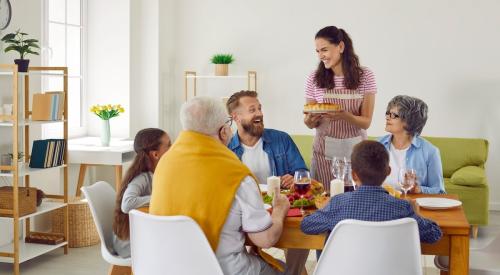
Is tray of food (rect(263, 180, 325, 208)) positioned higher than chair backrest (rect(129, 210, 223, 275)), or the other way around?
tray of food (rect(263, 180, 325, 208))

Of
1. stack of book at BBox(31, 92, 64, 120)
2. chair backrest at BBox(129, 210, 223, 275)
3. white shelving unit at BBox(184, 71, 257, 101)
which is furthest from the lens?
white shelving unit at BBox(184, 71, 257, 101)

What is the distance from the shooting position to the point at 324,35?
12.8ft

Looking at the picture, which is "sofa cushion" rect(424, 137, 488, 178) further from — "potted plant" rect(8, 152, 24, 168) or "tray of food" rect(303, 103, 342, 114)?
"potted plant" rect(8, 152, 24, 168)

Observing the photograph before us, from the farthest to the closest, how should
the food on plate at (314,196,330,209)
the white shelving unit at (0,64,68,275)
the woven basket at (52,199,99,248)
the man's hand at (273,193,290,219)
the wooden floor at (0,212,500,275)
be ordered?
the woven basket at (52,199,99,248)
the wooden floor at (0,212,500,275)
the white shelving unit at (0,64,68,275)
the food on plate at (314,196,330,209)
the man's hand at (273,193,290,219)

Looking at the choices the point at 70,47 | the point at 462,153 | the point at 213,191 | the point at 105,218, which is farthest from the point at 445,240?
the point at 70,47

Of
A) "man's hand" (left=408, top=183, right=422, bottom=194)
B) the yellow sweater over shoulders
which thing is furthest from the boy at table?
"man's hand" (left=408, top=183, right=422, bottom=194)

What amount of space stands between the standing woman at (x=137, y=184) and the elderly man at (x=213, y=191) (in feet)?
2.21

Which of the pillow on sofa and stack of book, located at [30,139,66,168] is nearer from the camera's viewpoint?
stack of book, located at [30,139,66,168]

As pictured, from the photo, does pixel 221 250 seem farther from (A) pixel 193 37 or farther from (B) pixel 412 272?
(A) pixel 193 37

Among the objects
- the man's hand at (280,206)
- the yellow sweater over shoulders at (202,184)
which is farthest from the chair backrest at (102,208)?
the man's hand at (280,206)

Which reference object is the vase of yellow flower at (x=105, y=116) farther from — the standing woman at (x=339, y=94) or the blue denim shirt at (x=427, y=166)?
the blue denim shirt at (x=427, y=166)

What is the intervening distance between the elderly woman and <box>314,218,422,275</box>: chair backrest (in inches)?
42.2

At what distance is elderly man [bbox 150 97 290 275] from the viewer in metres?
2.51

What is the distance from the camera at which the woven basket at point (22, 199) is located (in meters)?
4.48
